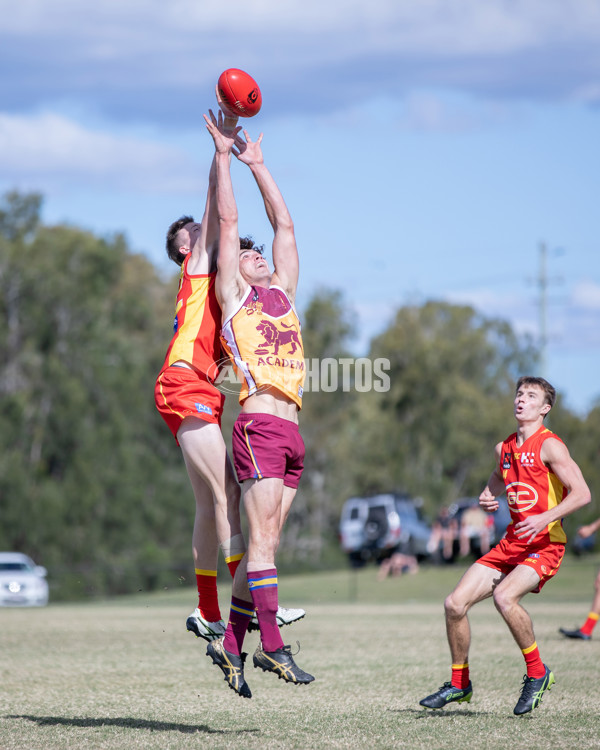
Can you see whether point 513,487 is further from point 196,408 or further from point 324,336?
point 324,336

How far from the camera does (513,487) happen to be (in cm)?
657

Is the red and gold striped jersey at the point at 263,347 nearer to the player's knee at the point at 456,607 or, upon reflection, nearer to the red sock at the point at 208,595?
the red sock at the point at 208,595

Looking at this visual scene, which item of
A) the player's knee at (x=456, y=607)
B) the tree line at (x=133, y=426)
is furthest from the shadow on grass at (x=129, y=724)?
the tree line at (x=133, y=426)

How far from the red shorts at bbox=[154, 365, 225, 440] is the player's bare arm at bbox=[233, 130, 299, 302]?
79cm

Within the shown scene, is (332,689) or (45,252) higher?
(45,252)

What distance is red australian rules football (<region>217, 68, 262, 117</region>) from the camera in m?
6.17

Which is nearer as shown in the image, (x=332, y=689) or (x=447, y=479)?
(x=332, y=689)

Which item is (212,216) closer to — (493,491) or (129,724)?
(493,491)

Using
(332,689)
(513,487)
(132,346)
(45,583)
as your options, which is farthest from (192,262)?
(132,346)

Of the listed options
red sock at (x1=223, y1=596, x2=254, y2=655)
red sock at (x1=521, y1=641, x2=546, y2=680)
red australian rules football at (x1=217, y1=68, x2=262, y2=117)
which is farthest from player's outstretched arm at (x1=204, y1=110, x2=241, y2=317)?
red sock at (x1=521, y1=641, x2=546, y2=680)

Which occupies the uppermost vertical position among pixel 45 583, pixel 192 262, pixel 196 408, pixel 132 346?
pixel 132 346

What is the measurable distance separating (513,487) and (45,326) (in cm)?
3482

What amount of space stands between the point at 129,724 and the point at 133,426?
3567 cm

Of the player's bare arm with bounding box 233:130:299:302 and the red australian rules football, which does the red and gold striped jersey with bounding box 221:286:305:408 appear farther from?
the red australian rules football
